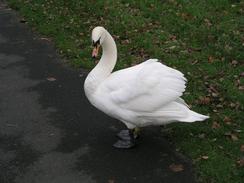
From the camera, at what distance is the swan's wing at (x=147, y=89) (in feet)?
19.8

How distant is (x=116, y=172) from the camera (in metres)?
6.05

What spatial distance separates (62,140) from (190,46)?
13.1 feet

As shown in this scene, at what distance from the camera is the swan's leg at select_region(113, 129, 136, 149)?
21.5ft

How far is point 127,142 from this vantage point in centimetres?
657

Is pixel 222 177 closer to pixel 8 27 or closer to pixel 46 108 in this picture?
pixel 46 108

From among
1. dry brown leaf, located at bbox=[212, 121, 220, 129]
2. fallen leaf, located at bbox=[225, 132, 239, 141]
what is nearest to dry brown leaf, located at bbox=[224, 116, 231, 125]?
dry brown leaf, located at bbox=[212, 121, 220, 129]

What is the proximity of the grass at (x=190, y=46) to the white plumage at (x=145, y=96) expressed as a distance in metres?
0.66

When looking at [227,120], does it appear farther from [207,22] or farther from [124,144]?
[207,22]

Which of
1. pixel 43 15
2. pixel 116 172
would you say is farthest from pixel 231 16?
pixel 116 172

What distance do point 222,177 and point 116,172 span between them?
1309mm

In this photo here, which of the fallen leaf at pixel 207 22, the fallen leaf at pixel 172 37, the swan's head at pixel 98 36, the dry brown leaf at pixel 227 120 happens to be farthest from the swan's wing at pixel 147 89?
the fallen leaf at pixel 207 22

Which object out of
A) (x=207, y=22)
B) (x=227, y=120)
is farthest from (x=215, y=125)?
(x=207, y=22)

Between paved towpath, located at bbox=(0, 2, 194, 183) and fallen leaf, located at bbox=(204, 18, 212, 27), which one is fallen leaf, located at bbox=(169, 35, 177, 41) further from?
paved towpath, located at bbox=(0, 2, 194, 183)

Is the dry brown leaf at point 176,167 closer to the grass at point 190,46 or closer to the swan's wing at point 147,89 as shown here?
the grass at point 190,46
